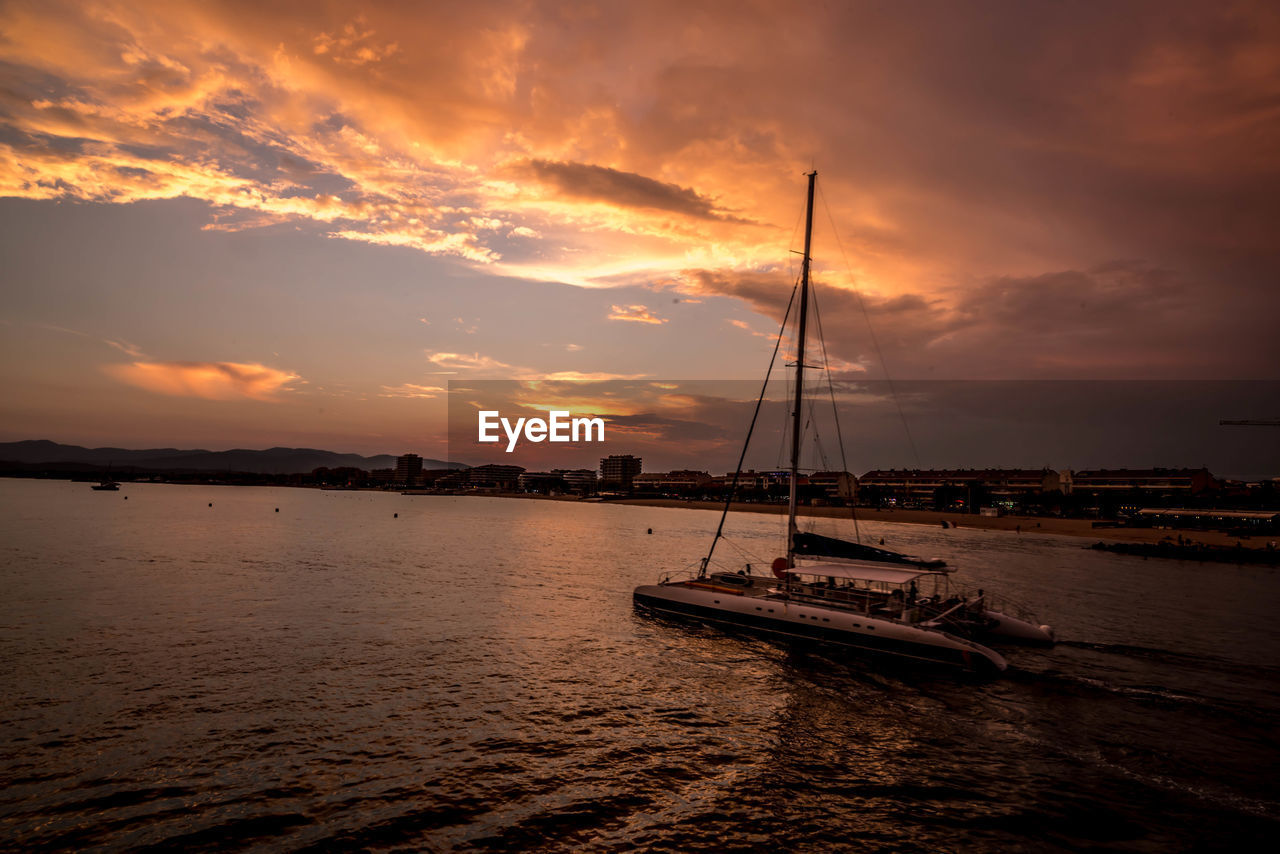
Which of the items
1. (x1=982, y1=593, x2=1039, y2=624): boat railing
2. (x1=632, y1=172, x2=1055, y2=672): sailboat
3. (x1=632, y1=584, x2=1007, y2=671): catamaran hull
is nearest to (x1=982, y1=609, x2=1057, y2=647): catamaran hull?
(x1=632, y1=172, x2=1055, y2=672): sailboat

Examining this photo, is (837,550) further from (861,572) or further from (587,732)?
(587,732)

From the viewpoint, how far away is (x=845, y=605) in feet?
98.9

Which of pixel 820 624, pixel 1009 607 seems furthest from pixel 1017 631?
pixel 820 624

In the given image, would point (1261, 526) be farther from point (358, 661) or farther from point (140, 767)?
point (140, 767)

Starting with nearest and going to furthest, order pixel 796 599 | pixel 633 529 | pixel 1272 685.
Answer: pixel 1272 685
pixel 796 599
pixel 633 529

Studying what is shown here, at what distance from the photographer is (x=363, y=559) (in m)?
61.2

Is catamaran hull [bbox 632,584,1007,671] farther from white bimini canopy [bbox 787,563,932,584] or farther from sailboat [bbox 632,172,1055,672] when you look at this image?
white bimini canopy [bbox 787,563,932,584]

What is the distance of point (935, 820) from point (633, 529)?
336 ft

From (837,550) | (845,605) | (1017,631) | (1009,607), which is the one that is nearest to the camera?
(845,605)

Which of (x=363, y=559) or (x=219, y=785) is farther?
(x=363, y=559)

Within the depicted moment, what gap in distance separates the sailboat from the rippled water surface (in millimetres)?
1058

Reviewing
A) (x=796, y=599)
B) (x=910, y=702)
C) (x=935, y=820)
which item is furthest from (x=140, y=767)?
(x=796, y=599)

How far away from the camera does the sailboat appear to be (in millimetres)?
26469

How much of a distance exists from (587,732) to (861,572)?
17027mm
